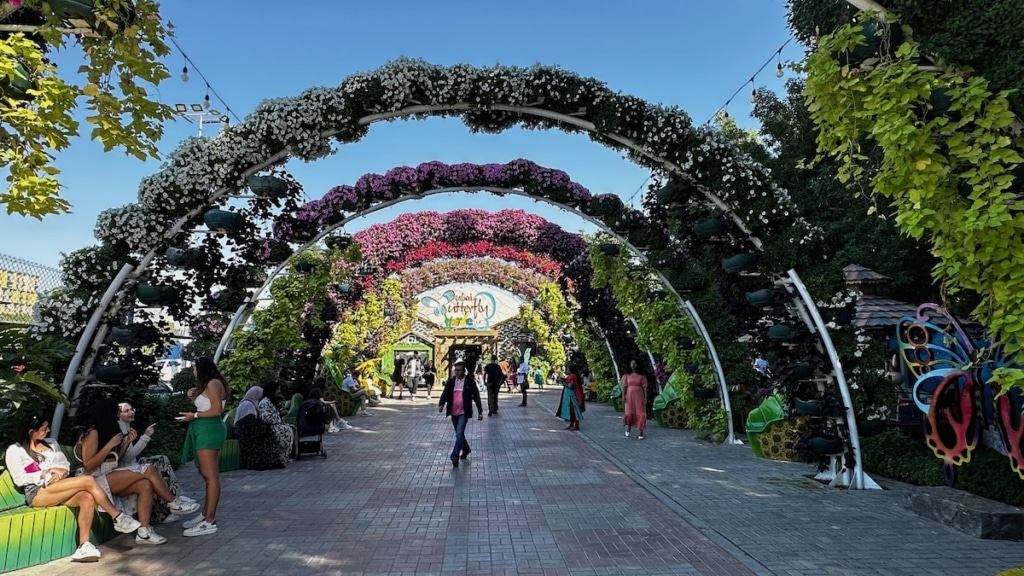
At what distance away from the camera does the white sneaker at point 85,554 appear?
5.01m

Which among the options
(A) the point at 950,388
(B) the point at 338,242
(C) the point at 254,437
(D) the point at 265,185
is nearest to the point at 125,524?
(C) the point at 254,437

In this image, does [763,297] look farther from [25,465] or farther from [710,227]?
[25,465]

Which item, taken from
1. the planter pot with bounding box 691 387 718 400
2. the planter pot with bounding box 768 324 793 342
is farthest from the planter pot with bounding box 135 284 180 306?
the planter pot with bounding box 691 387 718 400

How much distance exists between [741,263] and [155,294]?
22.8 ft

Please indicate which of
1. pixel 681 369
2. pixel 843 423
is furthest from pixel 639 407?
pixel 843 423

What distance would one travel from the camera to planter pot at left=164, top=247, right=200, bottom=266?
26.9 feet

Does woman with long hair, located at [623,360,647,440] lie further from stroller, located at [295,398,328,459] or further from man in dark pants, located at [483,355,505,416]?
man in dark pants, located at [483,355,505,416]

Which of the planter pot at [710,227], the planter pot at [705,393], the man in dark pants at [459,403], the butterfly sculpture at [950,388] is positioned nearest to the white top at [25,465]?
the man in dark pants at [459,403]

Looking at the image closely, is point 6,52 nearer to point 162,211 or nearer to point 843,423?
point 162,211

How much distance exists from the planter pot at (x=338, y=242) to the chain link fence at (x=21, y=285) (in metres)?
4.31

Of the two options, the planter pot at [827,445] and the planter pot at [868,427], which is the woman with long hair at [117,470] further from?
the planter pot at [868,427]

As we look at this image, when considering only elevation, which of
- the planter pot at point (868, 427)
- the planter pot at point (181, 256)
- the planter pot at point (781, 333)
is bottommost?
the planter pot at point (868, 427)

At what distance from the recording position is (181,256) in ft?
27.2

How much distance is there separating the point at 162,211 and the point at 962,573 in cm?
840
